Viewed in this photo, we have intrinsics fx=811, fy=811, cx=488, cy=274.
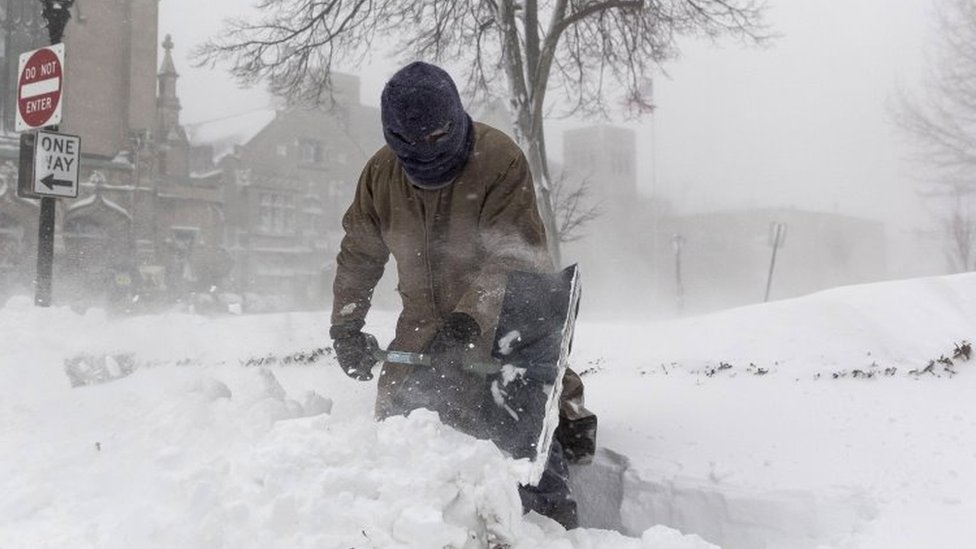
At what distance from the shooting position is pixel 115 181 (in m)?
28.9

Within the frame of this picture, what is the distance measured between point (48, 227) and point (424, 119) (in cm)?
598

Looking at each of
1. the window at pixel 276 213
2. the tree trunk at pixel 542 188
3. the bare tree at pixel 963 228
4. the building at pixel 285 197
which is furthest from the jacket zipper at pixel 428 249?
the window at pixel 276 213

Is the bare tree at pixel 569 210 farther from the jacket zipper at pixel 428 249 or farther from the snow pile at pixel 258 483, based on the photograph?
the snow pile at pixel 258 483

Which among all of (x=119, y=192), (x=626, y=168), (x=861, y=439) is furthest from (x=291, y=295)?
(x=861, y=439)

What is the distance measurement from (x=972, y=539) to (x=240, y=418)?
2.60 meters

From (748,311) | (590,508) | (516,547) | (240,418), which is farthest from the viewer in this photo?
(748,311)

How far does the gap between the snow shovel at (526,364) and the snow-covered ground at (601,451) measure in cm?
28

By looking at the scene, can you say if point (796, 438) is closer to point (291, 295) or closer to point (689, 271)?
point (291, 295)

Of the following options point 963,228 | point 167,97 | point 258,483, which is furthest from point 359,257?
point 167,97

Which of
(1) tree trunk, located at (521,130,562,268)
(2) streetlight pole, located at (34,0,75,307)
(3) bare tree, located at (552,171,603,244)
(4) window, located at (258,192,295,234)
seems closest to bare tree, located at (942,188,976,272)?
(3) bare tree, located at (552,171,603,244)

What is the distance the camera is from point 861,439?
3771mm

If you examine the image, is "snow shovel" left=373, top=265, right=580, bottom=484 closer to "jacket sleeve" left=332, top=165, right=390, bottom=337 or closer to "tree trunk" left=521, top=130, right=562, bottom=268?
"jacket sleeve" left=332, top=165, right=390, bottom=337

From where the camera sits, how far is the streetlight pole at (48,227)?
24.2 ft

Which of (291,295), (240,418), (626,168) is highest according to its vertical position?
(626,168)
